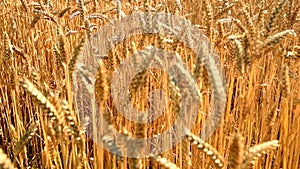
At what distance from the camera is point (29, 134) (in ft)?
2.15

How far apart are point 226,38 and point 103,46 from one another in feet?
1.88

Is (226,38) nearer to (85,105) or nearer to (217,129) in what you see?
(217,129)

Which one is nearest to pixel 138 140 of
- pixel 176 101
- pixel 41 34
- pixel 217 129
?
pixel 176 101

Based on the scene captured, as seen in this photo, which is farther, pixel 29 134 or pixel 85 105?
pixel 85 105

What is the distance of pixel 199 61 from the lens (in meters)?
0.71

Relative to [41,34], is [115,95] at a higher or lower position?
lower

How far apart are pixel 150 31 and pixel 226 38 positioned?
25 cm

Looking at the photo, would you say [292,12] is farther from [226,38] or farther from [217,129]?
[217,129]

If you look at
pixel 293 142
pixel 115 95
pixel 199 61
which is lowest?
pixel 293 142

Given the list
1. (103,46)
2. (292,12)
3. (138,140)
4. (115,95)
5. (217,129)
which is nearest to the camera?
(138,140)

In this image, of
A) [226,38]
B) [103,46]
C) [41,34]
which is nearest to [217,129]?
[226,38]

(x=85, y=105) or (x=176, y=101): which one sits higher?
(x=176, y=101)

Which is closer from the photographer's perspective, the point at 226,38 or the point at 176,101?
the point at 176,101

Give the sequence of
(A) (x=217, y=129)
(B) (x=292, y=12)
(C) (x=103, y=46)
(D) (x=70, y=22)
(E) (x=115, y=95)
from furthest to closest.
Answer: (D) (x=70, y=22), (C) (x=103, y=46), (B) (x=292, y=12), (E) (x=115, y=95), (A) (x=217, y=129)
